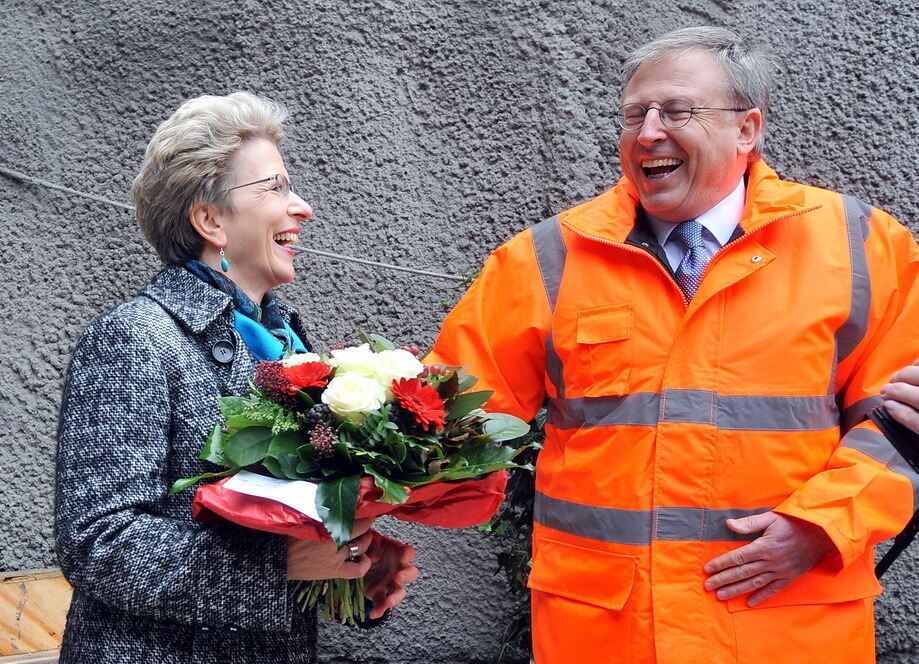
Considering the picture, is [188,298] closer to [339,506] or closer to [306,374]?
[306,374]

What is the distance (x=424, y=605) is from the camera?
355 cm

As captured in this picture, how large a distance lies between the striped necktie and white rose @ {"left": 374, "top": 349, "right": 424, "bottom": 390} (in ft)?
2.76

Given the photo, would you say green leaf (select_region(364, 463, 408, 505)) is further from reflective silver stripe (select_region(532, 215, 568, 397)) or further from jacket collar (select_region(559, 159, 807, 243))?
jacket collar (select_region(559, 159, 807, 243))

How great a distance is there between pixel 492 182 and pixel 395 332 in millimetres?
735

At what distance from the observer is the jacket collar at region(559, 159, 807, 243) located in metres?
2.25

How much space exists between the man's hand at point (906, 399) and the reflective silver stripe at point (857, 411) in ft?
0.98

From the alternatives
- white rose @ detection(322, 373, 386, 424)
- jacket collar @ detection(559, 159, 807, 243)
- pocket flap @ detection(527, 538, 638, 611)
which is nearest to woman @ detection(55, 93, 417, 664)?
white rose @ detection(322, 373, 386, 424)

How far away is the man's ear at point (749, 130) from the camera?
2.43 meters

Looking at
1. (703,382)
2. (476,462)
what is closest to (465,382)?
(476,462)

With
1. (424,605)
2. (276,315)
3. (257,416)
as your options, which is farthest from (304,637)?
(424,605)

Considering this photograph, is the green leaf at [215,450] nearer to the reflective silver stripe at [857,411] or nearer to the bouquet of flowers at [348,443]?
the bouquet of flowers at [348,443]

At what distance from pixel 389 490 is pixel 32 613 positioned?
208 centimetres

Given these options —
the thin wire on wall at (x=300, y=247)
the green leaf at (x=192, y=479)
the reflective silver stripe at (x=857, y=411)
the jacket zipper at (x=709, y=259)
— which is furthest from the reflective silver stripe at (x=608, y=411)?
the thin wire on wall at (x=300, y=247)

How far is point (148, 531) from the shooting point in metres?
1.66
